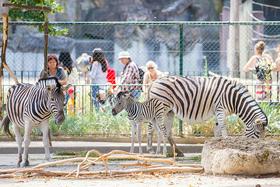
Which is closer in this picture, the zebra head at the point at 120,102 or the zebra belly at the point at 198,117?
the zebra head at the point at 120,102

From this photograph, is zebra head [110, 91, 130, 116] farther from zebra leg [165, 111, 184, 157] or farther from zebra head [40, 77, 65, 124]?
zebra head [40, 77, 65, 124]

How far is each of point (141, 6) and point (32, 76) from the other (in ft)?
110

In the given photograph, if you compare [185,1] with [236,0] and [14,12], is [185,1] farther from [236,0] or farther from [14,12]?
[14,12]

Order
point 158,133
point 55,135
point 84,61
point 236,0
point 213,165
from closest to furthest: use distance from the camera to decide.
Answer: point 213,165
point 158,133
point 55,135
point 236,0
point 84,61

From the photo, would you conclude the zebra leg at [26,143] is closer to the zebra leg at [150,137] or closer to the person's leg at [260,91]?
the zebra leg at [150,137]

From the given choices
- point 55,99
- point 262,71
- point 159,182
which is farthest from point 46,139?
point 262,71

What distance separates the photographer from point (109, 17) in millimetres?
60594

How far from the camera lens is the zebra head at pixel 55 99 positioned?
711 inches

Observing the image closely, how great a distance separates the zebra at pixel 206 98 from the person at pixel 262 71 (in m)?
2.11

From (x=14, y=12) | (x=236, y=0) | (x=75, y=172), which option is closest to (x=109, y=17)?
(x=236, y=0)

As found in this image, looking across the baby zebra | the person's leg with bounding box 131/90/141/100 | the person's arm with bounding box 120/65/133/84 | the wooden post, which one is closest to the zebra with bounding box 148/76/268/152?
the baby zebra

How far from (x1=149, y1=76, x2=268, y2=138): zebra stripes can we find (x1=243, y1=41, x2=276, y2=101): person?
6.89ft

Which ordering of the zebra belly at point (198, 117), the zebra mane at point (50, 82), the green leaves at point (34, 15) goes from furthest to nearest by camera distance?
1. the green leaves at point (34, 15)
2. the zebra belly at point (198, 117)
3. the zebra mane at point (50, 82)

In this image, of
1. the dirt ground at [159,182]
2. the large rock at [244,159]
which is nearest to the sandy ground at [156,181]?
the dirt ground at [159,182]
